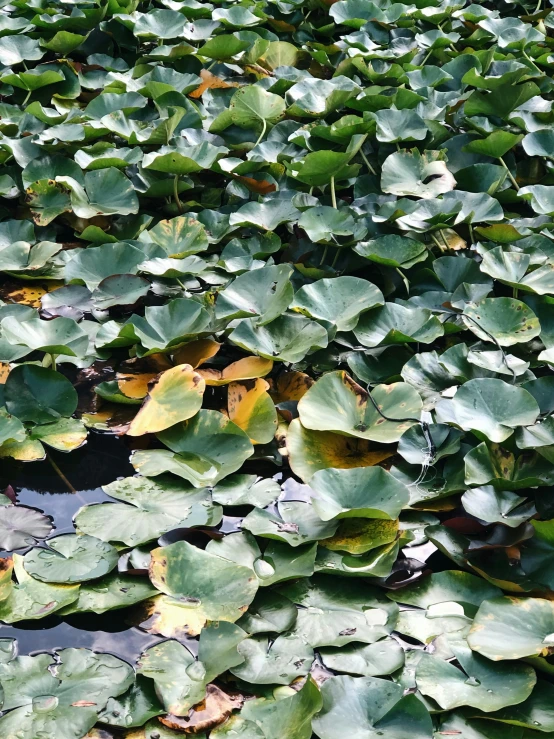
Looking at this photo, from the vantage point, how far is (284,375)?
1.64 meters

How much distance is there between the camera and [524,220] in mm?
1983

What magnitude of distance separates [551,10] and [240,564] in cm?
275

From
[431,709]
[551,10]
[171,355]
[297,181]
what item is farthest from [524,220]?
[551,10]

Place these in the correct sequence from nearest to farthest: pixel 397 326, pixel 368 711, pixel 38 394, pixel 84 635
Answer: pixel 368 711
pixel 84 635
pixel 38 394
pixel 397 326

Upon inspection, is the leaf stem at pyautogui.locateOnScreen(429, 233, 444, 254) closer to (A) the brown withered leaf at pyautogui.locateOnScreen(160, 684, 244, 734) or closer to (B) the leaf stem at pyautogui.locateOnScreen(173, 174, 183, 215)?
(B) the leaf stem at pyautogui.locateOnScreen(173, 174, 183, 215)

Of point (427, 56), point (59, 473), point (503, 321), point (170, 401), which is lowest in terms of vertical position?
point (59, 473)

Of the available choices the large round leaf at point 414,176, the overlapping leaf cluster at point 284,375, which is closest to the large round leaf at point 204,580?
the overlapping leaf cluster at point 284,375

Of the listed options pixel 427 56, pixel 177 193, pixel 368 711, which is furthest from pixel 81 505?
pixel 427 56

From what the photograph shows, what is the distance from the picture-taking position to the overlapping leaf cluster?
3.62 feet

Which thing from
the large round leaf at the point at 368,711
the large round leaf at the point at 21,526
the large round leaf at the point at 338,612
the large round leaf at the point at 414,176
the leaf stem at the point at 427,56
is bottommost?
the large round leaf at the point at 21,526

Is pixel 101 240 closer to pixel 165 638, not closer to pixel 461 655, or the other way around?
pixel 165 638

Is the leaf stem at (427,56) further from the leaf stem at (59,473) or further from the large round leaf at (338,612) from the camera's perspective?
the large round leaf at (338,612)

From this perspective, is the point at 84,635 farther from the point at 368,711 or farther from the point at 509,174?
the point at 509,174

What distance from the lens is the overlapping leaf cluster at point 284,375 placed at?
1104 mm
